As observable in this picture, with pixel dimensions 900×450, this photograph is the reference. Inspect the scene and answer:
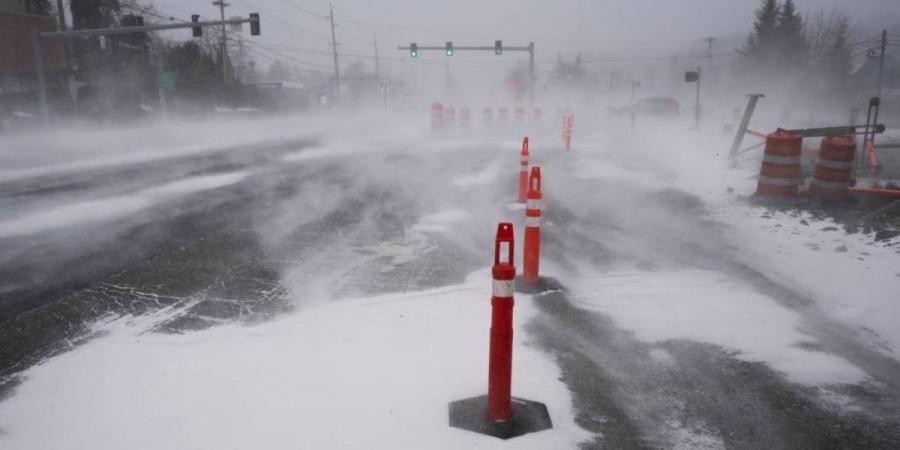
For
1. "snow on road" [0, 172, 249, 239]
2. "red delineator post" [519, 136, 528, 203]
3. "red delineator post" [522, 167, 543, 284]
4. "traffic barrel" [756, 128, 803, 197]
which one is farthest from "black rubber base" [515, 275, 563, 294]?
"snow on road" [0, 172, 249, 239]

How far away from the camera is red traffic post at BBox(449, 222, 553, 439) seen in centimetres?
318

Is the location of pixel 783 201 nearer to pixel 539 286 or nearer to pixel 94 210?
pixel 539 286

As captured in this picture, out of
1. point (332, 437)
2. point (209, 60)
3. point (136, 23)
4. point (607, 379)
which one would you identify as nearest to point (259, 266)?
point (332, 437)

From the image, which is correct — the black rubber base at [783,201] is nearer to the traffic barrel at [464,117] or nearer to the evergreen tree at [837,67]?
the traffic barrel at [464,117]

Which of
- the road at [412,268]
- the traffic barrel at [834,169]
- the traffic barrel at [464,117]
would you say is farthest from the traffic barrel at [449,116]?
the traffic barrel at [834,169]

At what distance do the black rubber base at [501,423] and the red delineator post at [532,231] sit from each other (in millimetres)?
2229

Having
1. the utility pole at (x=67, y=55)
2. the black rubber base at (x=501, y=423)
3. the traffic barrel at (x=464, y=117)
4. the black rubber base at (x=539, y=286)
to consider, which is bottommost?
the black rubber base at (x=501, y=423)

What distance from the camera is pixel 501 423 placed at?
336 centimetres

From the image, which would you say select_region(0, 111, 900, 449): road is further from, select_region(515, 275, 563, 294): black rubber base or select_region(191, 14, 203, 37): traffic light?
select_region(191, 14, 203, 37): traffic light

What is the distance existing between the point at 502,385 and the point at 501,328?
1.16ft

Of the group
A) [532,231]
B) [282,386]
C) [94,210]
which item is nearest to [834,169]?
[532,231]

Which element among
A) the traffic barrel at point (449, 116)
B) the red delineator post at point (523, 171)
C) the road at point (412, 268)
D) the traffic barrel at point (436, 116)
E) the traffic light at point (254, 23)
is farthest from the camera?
the traffic barrel at point (449, 116)

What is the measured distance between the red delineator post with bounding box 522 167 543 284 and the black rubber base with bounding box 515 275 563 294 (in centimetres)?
6

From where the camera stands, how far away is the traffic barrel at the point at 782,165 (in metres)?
9.77
